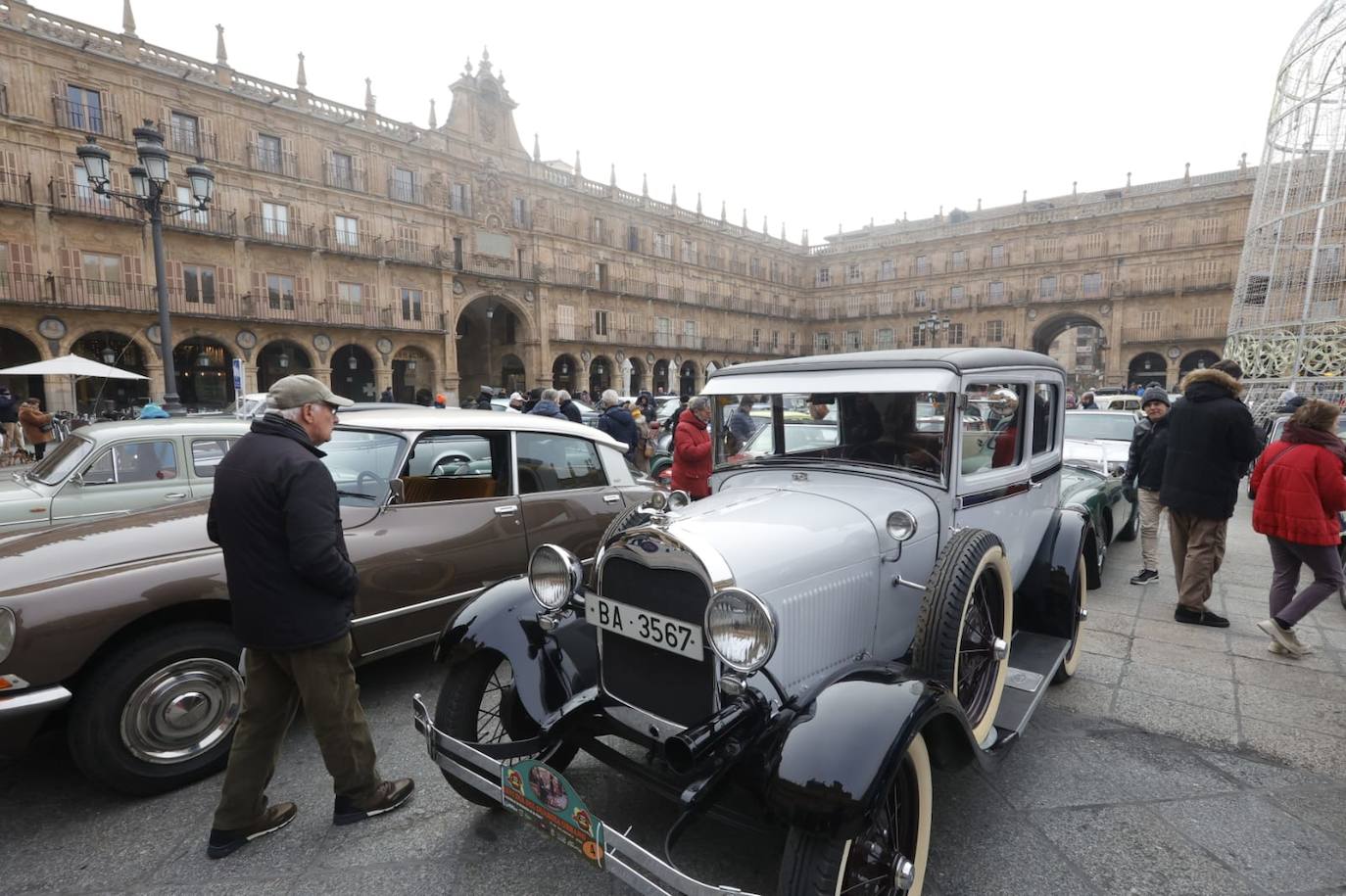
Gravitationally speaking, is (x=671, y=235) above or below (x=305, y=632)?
above

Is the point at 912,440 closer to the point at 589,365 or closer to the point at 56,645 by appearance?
the point at 56,645

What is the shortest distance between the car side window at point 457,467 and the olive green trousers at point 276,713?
5.43 feet

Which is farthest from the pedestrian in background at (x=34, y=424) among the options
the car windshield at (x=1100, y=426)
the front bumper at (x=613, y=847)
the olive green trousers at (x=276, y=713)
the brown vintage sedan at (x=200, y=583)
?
the car windshield at (x=1100, y=426)

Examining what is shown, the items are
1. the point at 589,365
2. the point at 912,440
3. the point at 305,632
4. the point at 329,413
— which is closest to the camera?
the point at 305,632

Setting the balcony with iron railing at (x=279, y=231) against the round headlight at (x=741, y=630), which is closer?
the round headlight at (x=741, y=630)

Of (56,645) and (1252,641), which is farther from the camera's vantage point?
(1252,641)

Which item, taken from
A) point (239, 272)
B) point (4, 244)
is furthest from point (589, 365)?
point (4, 244)

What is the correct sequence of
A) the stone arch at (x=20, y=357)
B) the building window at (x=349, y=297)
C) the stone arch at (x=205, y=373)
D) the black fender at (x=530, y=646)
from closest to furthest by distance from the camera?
the black fender at (x=530, y=646)
the stone arch at (x=20, y=357)
the stone arch at (x=205, y=373)
the building window at (x=349, y=297)

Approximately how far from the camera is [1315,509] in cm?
421

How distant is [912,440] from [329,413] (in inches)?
107

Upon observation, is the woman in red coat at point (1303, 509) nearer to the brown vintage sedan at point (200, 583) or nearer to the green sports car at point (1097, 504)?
the green sports car at point (1097, 504)

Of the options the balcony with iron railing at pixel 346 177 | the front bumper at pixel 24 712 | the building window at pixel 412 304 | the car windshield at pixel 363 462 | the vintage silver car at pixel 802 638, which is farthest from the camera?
the building window at pixel 412 304

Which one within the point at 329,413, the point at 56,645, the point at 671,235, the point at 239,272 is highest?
the point at 671,235

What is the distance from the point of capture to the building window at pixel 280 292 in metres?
25.8
